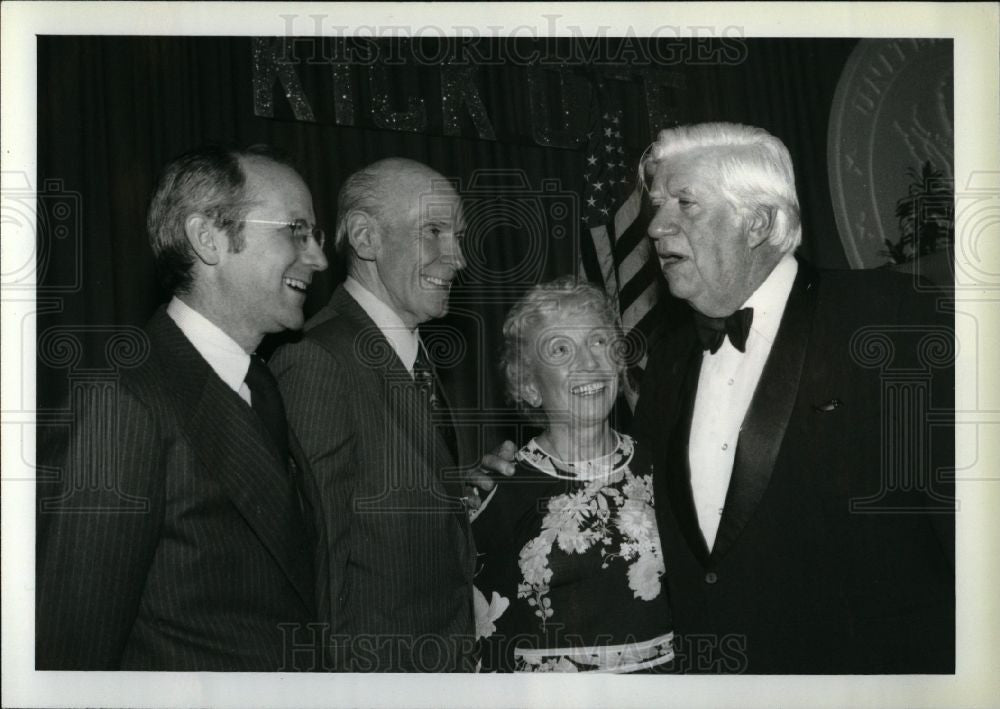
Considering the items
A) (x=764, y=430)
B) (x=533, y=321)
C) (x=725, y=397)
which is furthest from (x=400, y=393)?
(x=764, y=430)

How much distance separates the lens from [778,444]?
3240 millimetres

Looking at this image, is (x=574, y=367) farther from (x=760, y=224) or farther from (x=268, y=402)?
(x=268, y=402)

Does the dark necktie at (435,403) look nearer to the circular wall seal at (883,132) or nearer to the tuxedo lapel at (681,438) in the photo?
the tuxedo lapel at (681,438)

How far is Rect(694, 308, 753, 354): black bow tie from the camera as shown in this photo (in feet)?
10.8

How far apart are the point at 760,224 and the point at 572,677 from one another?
1.59 meters

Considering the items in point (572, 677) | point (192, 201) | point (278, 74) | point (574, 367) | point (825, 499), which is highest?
point (278, 74)

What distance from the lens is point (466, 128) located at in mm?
3328

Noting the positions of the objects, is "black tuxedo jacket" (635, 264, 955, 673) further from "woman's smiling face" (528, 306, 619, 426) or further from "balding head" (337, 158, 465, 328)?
"balding head" (337, 158, 465, 328)

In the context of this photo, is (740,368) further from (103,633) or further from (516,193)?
(103,633)

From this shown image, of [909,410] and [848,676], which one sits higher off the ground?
[909,410]

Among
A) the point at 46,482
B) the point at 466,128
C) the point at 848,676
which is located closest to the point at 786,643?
the point at 848,676

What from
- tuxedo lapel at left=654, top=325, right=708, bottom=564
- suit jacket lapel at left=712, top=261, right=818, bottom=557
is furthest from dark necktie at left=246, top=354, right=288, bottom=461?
suit jacket lapel at left=712, top=261, right=818, bottom=557

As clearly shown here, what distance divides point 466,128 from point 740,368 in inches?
46.9

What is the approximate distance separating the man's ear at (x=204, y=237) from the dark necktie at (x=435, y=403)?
0.71 meters
